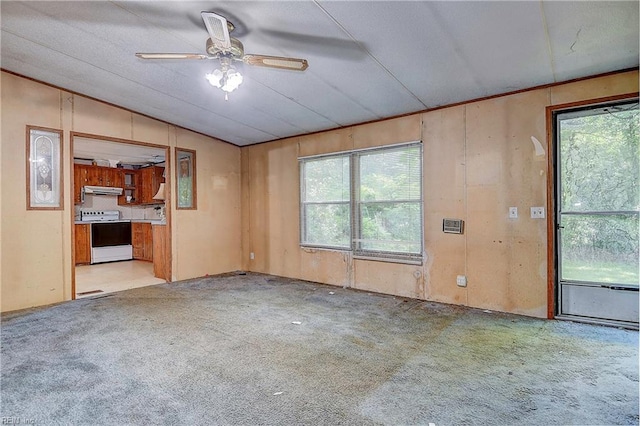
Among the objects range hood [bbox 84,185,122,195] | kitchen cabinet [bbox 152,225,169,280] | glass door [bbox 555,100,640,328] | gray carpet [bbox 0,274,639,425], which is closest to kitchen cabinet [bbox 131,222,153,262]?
range hood [bbox 84,185,122,195]

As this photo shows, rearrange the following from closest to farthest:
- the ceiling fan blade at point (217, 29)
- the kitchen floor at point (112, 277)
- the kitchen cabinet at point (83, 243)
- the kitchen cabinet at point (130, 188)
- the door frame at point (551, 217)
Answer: the ceiling fan blade at point (217, 29) → the door frame at point (551, 217) → the kitchen floor at point (112, 277) → the kitchen cabinet at point (83, 243) → the kitchen cabinet at point (130, 188)

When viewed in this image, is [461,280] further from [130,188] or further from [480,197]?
[130,188]

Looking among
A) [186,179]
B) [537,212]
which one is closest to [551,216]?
[537,212]

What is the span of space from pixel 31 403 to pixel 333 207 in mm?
3899

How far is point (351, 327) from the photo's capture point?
3225mm

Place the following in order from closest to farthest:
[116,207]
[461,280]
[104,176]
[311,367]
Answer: [311,367]
[461,280]
[104,176]
[116,207]

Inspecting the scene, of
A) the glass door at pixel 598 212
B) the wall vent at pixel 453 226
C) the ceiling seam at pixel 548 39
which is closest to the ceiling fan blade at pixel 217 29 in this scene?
the ceiling seam at pixel 548 39

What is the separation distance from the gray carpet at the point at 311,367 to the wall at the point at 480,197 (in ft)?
1.18

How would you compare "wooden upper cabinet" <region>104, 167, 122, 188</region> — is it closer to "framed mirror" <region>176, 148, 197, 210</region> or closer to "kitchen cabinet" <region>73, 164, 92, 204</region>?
"kitchen cabinet" <region>73, 164, 92, 204</region>

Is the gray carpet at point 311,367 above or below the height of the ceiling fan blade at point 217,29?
below

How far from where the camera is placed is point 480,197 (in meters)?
3.79

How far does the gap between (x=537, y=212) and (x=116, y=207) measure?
8962 mm

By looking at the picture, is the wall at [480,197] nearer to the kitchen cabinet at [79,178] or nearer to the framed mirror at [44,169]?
the framed mirror at [44,169]

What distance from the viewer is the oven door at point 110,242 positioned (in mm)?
7375
